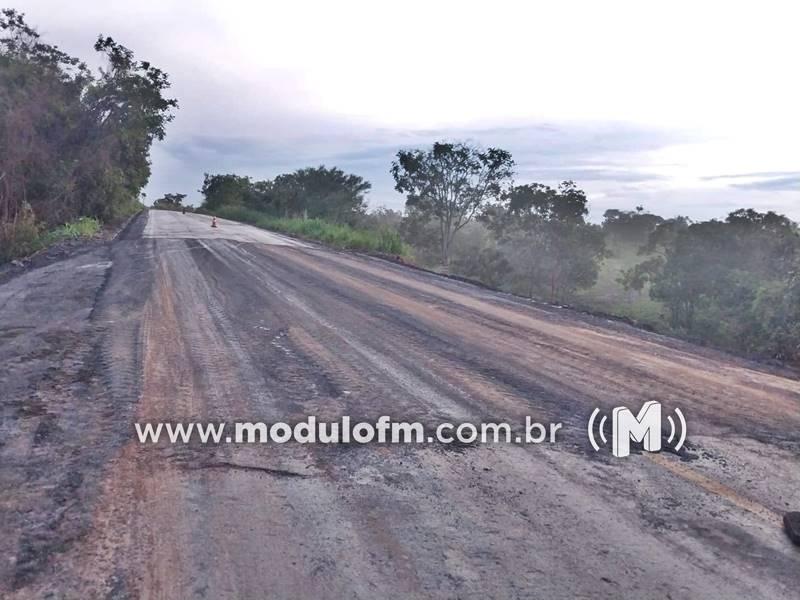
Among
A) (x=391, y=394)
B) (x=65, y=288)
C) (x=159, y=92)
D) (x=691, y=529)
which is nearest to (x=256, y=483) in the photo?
(x=391, y=394)

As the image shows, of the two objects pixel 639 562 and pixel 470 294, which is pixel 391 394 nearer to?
pixel 639 562

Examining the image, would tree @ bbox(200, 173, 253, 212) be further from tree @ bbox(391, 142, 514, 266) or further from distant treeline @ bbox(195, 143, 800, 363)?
tree @ bbox(391, 142, 514, 266)

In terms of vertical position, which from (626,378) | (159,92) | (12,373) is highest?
(159,92)

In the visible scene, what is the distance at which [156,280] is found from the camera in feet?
33.1

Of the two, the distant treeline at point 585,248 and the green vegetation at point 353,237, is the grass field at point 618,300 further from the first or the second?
the green vegetation at point 353,237

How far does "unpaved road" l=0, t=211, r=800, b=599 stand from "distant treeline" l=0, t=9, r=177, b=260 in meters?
12.6

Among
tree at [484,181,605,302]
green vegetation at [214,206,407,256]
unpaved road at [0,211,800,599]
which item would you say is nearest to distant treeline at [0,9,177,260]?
green vegetation at [214,206,407,256]

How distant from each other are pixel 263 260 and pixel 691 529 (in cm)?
1252

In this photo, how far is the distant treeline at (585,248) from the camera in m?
14.4

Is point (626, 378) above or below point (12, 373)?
above

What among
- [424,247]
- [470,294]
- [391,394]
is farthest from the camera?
[424,247]

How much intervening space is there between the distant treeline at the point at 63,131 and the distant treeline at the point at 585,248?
9167mm

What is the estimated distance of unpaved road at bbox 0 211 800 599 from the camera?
252 cm

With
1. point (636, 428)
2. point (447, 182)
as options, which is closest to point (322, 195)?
point (447, 182)
